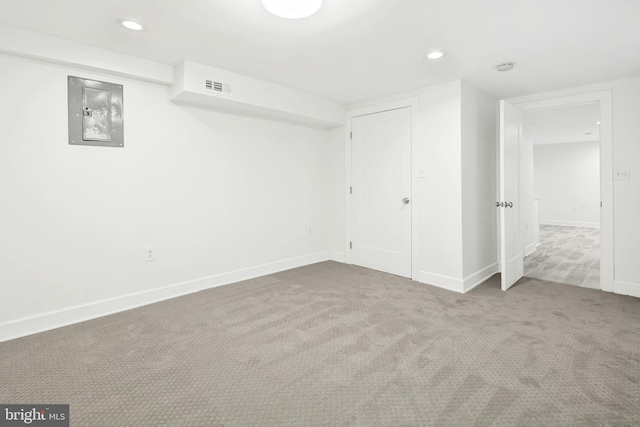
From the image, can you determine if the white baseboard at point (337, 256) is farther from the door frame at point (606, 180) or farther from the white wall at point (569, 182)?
the white wall at point (569, 182)

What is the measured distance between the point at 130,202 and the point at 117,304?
95cm

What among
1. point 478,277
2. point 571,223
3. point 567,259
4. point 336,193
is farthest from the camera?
point 571,223

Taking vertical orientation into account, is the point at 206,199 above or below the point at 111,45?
below

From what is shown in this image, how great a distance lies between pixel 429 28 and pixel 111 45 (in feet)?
8.44

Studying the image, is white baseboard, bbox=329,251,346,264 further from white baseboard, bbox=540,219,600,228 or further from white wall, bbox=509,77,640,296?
white baseboard, bbox=540,219,600,228

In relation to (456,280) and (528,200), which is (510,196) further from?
(528,200)

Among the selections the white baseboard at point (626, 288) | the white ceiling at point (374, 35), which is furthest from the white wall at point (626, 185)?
the white ceiling at point (374, 35)

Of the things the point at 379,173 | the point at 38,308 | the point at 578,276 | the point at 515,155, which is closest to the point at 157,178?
the point at 38,308

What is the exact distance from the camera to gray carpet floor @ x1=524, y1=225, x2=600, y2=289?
410 centimetres

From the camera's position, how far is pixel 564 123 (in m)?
6.22

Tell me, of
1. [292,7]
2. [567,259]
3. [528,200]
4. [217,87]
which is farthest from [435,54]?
[567,259]

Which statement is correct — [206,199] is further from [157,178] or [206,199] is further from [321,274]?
[321,274]

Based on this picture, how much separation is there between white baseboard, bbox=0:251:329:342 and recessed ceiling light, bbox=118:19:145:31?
7.52ft

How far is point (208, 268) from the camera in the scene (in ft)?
12.1
